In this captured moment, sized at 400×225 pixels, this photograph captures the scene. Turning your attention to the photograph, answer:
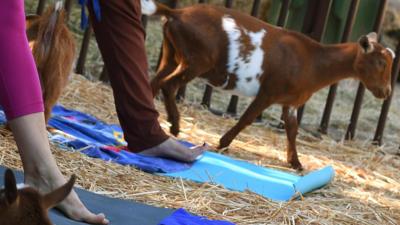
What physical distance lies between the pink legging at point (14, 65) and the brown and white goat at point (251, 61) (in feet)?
7.95

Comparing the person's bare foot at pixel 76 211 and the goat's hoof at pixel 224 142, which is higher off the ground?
the person's bare foot at pixel 76 211

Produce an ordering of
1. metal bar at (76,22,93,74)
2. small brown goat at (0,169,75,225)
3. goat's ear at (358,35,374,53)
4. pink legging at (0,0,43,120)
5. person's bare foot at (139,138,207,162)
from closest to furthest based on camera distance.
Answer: small brown goat at (0,169,75,225)
pink legging at (0,0,43,120)
person's bare foot at (139,138,207,162)
goat's ear at (358,35,374,53)
metal bar at (76,22,93,74)

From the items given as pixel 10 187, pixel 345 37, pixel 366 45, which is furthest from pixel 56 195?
pixel 345 37

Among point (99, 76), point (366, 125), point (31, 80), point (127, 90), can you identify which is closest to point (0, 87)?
point (31, 80)

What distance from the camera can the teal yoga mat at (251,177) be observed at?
393 cm

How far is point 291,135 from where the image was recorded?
5176 mm

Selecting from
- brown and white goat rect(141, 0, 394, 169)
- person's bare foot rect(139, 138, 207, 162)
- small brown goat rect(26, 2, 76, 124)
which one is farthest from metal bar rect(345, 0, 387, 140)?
small brown goat rect(26, 2, 76, 124)

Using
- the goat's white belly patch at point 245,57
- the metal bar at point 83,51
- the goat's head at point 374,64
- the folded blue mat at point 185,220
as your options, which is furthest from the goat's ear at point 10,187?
the metal bar at point 83,51

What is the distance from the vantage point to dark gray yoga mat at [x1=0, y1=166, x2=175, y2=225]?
2.96 m

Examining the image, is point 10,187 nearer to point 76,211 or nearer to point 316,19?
point 76,211

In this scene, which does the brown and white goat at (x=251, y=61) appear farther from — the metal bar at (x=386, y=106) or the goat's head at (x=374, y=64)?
the metal bar at (x=386, y=106)

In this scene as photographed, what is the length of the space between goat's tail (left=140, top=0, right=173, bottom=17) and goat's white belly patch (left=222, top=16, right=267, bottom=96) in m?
0.43

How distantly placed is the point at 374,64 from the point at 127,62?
2.18 metres

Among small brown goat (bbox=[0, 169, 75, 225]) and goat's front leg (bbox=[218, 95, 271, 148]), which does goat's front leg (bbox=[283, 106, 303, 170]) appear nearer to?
goat's front leg (bbox=[218, 95, 271, 148])
